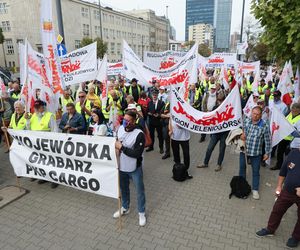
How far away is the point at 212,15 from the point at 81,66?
194 m

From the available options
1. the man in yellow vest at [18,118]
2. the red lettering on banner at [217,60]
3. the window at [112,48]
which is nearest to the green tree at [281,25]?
the man in yellow vest at [18,118]

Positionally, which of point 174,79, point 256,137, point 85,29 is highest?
point 85,29

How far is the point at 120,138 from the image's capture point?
166 inches

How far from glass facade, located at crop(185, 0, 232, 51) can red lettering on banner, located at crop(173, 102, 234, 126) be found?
13914cm

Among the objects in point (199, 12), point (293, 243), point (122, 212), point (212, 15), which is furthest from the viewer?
point (199, 12)

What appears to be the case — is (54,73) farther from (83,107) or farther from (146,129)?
(146,129)

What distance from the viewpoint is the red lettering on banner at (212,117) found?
17.7ft

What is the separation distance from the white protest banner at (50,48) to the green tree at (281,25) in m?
4.49

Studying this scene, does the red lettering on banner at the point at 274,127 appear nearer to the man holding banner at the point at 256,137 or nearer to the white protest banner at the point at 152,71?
the man holding banner at the point at 256,137

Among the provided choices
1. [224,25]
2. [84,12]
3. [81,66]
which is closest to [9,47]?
[84,12]

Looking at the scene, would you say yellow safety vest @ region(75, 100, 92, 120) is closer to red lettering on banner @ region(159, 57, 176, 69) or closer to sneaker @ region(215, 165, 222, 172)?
sneaker @ region(215, 165, 222, 172)

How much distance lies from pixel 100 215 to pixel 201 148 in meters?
4.57

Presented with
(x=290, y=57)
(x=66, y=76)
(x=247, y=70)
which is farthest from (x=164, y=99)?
(x=247, y=70)

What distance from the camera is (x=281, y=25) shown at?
530cm
